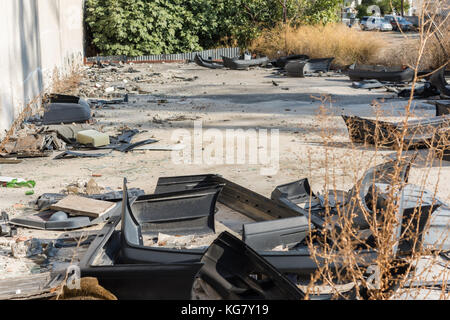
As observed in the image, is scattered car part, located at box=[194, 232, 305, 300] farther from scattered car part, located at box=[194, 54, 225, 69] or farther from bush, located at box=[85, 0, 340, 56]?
bush, located at box=[85, 0, 340, 56]

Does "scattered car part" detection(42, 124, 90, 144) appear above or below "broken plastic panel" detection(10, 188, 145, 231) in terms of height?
above

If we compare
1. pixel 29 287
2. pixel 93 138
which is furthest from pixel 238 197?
pixel 93 138

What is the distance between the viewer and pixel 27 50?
1040cm

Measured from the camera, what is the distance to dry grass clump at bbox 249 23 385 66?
18.8 metres

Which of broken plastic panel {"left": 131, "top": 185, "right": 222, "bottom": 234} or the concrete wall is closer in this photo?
broken plastic panel {"left": 131, "top": 185, "right": 222, "bottom": 234}

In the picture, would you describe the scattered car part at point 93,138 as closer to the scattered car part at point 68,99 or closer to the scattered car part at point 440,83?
the scattered car part at point 68,99

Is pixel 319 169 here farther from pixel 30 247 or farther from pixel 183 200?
pixel 30 247

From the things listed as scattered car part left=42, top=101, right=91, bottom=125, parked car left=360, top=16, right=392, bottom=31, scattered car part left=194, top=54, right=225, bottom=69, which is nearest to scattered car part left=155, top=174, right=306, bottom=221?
scattered car part left=42, top=101, right=91, bottom=125

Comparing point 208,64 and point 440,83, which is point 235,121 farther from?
point 208,64

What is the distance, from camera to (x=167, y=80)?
54.0 feet

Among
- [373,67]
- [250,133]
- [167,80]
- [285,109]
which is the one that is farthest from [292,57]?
[250,133]

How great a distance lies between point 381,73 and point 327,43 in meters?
4.66

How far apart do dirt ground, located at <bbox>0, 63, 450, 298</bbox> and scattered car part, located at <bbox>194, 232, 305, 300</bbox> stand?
0.72m
